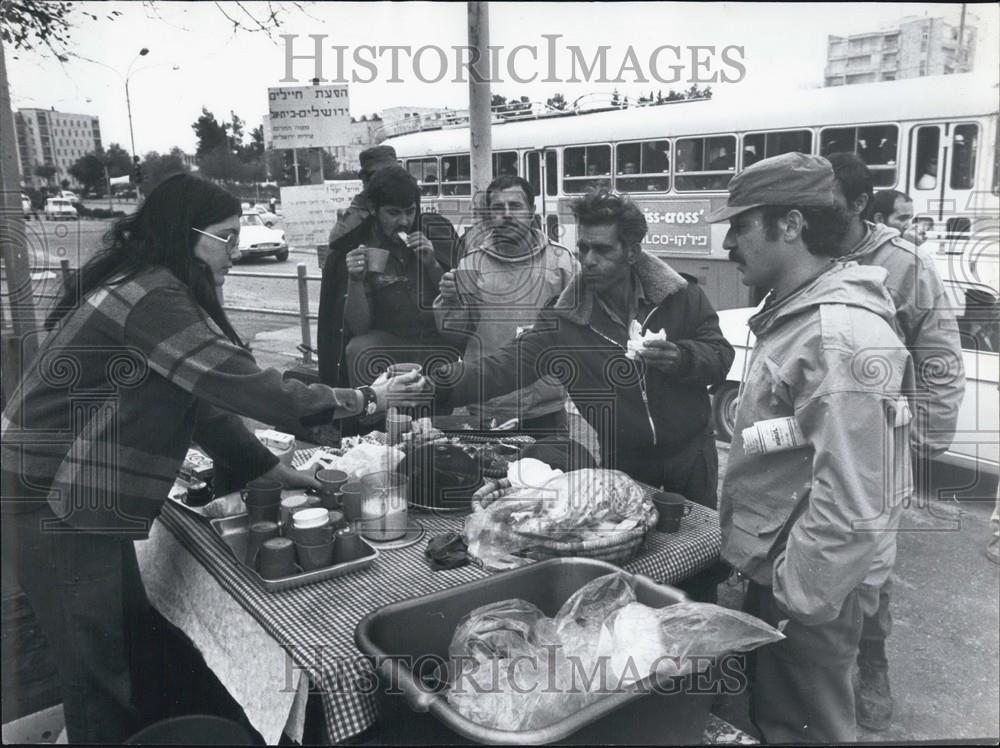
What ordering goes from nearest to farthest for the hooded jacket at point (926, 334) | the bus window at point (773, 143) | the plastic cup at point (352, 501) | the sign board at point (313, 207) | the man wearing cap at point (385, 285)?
the plastic cup at point (352, 501) → the hooded jacket at point (926, 334) → the man wearing cap at point (385, 285) → the sign board at point (313, 207) → the bus window at point (773, 143)

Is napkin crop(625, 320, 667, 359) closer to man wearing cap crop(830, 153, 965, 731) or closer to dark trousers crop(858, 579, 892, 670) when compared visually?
man wearing cap crop(830, 153, 965, 731)

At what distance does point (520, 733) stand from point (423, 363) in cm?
285

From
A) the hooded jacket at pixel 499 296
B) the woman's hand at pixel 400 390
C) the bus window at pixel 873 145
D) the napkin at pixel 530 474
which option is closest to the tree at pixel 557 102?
the hooded jacket at pixel 499 296

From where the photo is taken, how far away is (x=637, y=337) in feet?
9.31

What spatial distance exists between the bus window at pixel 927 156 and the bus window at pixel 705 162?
1.90 m

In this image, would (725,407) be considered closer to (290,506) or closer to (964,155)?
(290,506)

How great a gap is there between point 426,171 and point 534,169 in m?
1.65

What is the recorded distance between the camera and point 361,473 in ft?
8.23

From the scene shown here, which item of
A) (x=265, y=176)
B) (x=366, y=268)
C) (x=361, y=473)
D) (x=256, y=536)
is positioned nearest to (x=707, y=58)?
(x=366, y=268)

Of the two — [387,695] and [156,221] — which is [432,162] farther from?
[387,695]

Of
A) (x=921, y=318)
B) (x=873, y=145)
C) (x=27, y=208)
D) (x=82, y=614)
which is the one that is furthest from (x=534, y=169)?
(x=82, y=614)

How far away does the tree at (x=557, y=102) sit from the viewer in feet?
12.9

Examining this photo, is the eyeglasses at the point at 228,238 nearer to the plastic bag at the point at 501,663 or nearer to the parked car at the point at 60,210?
the plastic bag at the point at 501,663

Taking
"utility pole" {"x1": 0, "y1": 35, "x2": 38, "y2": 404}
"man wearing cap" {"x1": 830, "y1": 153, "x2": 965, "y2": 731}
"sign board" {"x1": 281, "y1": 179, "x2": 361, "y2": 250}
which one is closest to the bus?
"sign board" {"x1": 281, "y1": 179, "x2": 361, "y2": 250}
